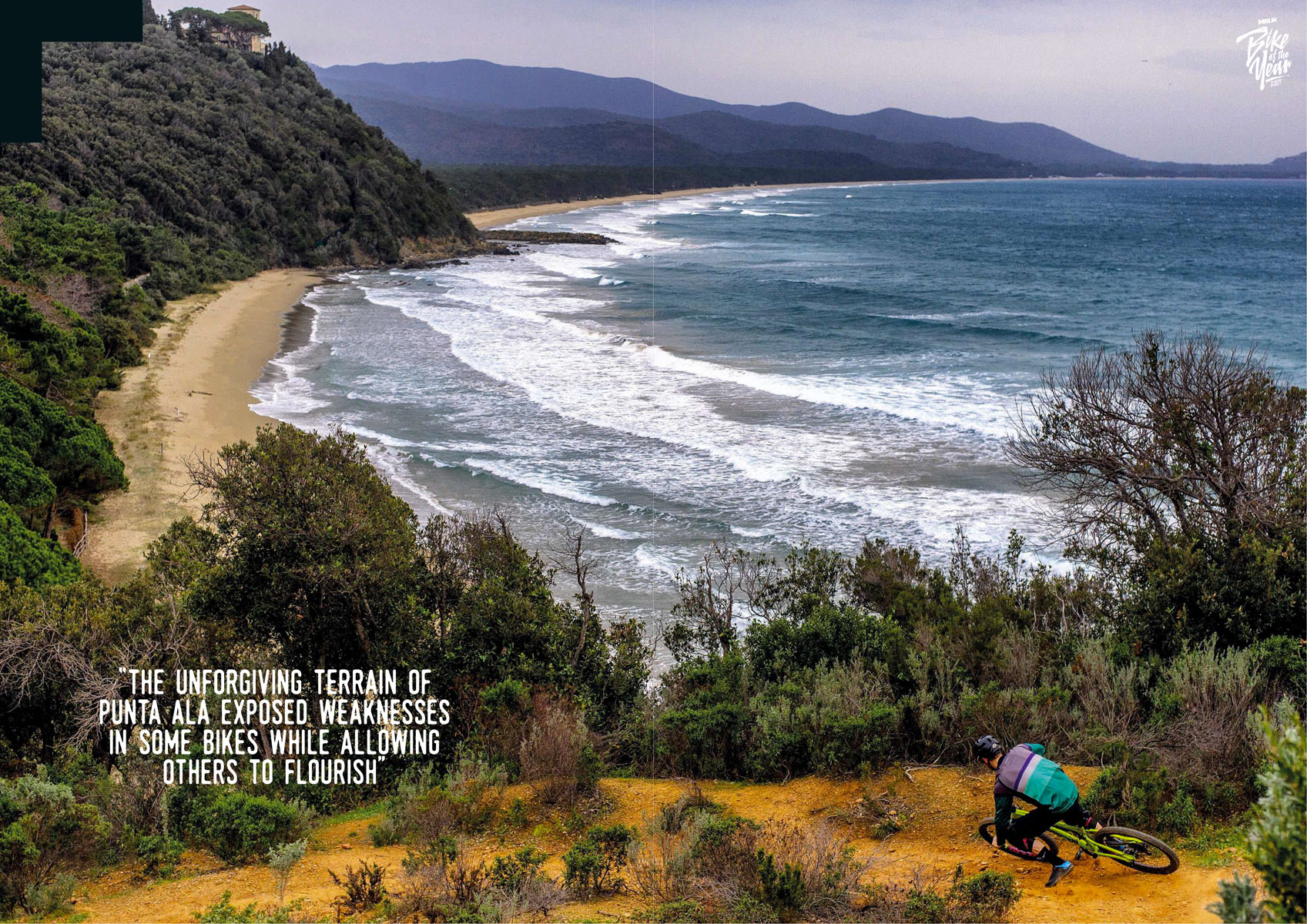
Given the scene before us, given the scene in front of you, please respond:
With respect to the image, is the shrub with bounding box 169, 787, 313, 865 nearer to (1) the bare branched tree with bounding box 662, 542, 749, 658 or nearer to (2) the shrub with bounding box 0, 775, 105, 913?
(2) the shrub with bounding box 0, 775, 105, 913

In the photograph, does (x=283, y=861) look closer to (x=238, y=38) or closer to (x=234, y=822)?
(x=234, y=822)

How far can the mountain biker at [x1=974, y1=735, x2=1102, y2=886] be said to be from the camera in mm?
5121

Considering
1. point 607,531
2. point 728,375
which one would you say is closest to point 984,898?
point 607,531

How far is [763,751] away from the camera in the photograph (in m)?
7.53

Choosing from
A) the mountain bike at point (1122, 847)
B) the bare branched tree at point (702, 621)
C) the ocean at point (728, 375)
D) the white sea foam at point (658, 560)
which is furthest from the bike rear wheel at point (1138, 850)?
the white sea foam at point (658, 560)

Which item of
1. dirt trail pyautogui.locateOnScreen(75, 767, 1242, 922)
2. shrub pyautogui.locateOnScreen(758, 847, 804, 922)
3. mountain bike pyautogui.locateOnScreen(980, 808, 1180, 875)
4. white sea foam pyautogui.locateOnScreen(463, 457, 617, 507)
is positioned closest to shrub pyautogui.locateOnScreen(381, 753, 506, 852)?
dirt trail pyautogui.locateOnScreen(75, 767, 1242, 922)

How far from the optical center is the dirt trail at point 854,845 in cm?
506

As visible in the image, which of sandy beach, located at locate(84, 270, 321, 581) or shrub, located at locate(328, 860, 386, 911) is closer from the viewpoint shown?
shrub, located at locate(328, 860, 386, 911)

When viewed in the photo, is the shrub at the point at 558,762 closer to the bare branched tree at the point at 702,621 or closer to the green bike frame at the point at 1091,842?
the bare branched tree at the point at 702,621

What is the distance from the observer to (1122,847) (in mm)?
5254

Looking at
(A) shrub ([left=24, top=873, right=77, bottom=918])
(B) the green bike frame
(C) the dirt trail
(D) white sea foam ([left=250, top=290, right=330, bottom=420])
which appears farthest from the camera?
(D) white sea foam ([left=250, top=290, right=330, bottom=420])

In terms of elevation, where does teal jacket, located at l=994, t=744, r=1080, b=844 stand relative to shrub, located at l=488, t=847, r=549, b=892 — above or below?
above

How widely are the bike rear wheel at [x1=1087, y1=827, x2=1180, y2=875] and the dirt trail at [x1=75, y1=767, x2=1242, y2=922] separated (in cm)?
7

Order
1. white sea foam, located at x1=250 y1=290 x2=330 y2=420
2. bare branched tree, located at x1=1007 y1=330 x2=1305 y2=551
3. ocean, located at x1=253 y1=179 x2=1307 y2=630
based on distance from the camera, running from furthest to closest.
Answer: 1. white sea foam, located at x1=250 y1=290 x2=330 y2=420
2. ocean, located at x1=253 y1=179 x2=1307 y2=630
3. bare branched tree, located at x1=1007 y1=330 x2=1305 y2=551
